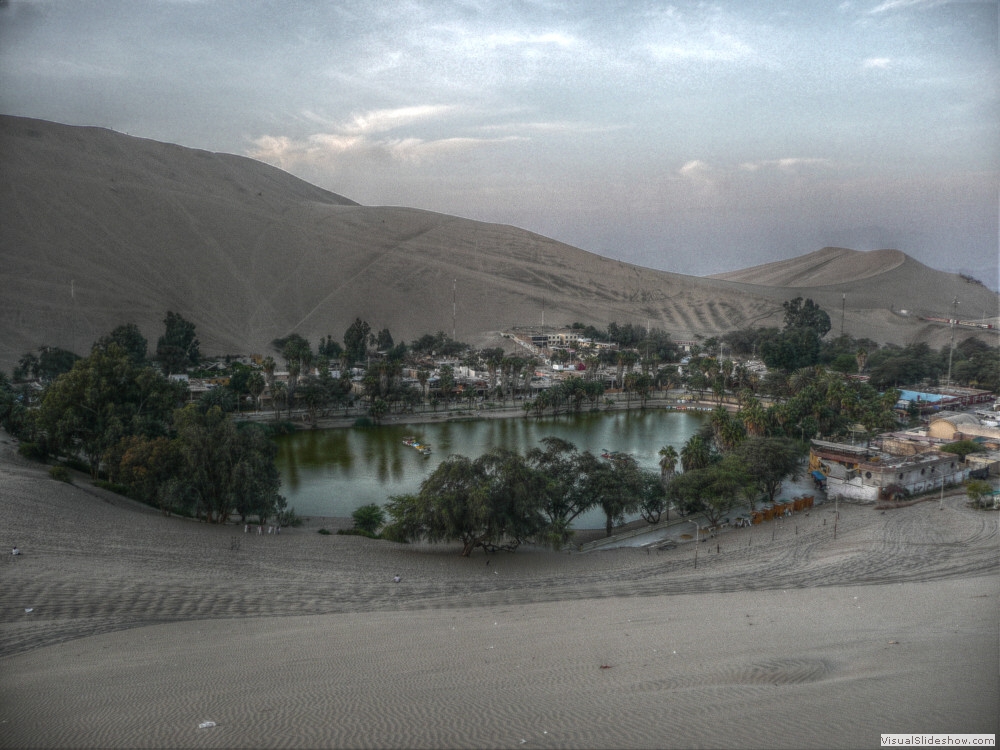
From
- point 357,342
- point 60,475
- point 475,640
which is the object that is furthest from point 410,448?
point 357,342

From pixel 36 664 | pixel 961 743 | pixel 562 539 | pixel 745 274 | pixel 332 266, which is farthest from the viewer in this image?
pixel 745 274

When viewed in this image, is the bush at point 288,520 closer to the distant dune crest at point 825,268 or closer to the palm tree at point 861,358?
the palm tree at point 861,358

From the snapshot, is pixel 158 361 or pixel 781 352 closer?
pixel 158 361

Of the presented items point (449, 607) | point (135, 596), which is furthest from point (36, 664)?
point (449, 607)

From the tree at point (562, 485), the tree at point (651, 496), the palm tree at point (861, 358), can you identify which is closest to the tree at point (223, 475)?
the tree at point (562, 485)

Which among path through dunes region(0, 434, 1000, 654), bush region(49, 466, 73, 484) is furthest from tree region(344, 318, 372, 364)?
path through dunes region(0, 434, 1000, 654)

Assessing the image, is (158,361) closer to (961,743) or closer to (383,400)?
(383,400)

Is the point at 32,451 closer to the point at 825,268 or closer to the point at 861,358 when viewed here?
the point at 861,358
